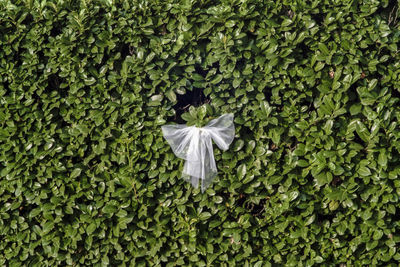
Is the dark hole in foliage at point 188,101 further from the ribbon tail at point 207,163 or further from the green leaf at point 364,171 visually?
the green leaf at point 364,171

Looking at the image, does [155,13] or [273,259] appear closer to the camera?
[155,13]

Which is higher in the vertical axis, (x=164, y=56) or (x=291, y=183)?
(x=164, y=56)

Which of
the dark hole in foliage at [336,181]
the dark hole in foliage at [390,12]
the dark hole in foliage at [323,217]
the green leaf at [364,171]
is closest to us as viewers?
the green leaf at [364,171]

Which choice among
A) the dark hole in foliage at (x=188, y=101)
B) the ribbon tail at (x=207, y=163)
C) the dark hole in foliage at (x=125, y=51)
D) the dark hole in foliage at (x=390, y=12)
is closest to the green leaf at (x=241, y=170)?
the ribbon tail at (x=207, y=163)

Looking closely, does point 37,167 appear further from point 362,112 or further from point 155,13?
point 362,112

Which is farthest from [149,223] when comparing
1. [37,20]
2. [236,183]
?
[37,20]

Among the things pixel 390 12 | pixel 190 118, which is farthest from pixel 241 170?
pixel 390 12
